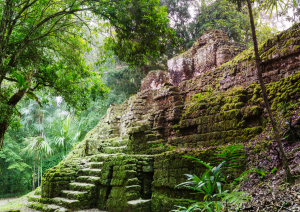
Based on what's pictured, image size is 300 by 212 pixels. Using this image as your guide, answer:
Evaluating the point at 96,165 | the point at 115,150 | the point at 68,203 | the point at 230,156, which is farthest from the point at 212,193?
the point at 115,150

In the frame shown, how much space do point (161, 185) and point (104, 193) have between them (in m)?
1.90

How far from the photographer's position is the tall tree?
4.19m

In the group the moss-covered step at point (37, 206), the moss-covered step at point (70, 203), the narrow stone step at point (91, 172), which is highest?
the narrow stone step at point (91, 172)

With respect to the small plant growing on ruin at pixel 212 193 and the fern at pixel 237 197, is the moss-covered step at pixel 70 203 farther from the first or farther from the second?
the fern at pixel 237 197

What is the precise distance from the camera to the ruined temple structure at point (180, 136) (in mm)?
4423

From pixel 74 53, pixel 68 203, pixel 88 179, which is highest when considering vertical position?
pixel 74 53

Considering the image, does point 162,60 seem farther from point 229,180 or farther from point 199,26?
point 229,180

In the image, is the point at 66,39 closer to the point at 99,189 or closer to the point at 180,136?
the point at 99,189

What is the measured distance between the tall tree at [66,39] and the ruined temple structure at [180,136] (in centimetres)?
217

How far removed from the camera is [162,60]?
663 inches

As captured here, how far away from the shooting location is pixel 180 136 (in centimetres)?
665

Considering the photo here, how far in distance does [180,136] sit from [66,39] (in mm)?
4256

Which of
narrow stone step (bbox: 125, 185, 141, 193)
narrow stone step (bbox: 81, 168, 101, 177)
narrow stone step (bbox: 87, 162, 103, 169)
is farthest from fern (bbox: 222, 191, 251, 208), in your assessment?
narrow stone step (bbox: 87, 162, 103, 169)

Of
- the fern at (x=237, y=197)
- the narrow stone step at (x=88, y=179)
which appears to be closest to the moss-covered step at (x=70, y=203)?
the narrow stone step at (x=88, y=179)
